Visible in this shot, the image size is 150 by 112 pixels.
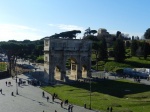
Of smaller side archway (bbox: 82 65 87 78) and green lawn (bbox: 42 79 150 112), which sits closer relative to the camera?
green lawn (bbox: 42 79 150 112)

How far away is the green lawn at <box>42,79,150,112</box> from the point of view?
41.2 metres

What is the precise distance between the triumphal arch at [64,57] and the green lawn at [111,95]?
6.83m

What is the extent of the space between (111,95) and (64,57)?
A: 20.9 m

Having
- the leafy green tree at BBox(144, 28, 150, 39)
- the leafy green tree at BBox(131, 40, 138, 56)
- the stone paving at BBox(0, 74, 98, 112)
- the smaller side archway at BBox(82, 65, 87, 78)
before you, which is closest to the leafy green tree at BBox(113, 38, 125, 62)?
the leafy green tree at BBox(131, 40, 138, 56)

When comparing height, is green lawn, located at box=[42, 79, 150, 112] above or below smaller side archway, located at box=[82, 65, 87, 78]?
below

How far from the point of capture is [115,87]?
59562mm

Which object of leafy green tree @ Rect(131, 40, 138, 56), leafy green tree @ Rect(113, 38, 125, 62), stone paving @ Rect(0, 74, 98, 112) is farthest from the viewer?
leafy green tree @ Rect(131, 40, 138, 56)

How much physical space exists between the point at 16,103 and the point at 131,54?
231 feet

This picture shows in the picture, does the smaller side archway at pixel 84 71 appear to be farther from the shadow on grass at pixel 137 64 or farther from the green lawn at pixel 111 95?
the shadow on grass at pixel 137 64

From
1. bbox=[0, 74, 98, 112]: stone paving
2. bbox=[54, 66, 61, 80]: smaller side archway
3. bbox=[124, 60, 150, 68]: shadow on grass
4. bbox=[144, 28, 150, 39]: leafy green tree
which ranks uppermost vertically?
bbox=[144, 28, 150, 39]: leafy green tree

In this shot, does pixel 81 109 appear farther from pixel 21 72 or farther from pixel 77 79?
pixel 21 72

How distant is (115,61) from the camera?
313ft

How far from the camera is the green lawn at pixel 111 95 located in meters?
41.2

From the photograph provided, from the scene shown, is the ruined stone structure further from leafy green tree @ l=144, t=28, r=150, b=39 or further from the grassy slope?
leafy green tree @ l=144, t=28, r=150, b=39
